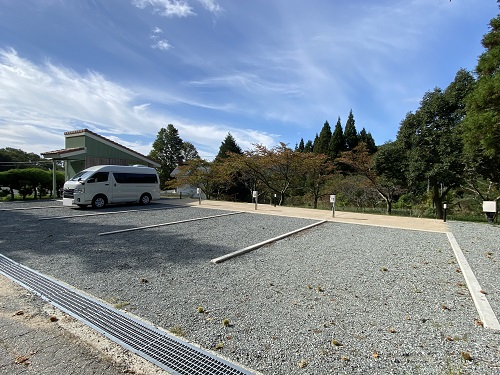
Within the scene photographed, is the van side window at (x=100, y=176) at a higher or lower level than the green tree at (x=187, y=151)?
lower

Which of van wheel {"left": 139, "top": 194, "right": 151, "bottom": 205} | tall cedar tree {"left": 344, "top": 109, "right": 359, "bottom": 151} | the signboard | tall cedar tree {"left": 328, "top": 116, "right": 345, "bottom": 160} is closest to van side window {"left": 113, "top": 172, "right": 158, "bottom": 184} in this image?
van wheel {"left": 139, "top": 194, "right": 151, "bottom": 205}

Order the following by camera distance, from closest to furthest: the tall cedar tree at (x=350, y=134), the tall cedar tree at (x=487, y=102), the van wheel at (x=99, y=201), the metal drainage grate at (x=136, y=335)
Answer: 1. the metal drainage grate at (x=136, y=335)
2. the tall cedar tree at (x=487, y=102)
3. the van wheel at (x=99, y=201)
4. the tall cedar tree at (x=350, y=134)

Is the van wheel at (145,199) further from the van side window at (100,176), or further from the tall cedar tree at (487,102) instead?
the tall cedar tree at (487,102)

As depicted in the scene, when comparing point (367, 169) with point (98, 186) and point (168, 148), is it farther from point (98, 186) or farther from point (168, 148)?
point (168, 148)

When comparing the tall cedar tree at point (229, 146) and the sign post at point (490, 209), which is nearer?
the sign post at point (490, 209)

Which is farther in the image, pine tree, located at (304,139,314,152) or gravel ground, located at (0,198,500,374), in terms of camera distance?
pine tree, located at (304,139,314,152)

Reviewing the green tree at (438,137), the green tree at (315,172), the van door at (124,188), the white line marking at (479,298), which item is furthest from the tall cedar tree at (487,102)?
the van door at (124,188)

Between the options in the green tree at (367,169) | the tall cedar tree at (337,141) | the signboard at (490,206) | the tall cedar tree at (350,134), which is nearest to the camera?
the signboard at (490,206)

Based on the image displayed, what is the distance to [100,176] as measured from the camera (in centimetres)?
1111

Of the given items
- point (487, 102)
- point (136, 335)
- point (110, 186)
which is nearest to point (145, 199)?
point (110, 186)

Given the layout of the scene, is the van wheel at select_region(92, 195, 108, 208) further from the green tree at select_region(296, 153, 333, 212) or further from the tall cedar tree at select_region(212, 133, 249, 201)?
the green tree at select_region(296, 153, 333, 212)

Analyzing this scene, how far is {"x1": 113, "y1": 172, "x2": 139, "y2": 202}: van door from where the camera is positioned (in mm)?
11666

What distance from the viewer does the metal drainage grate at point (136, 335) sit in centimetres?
198

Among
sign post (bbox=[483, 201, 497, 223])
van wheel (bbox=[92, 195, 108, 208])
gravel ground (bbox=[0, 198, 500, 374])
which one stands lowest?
gravel ground (bbox=[0, 198, 500, 374])
